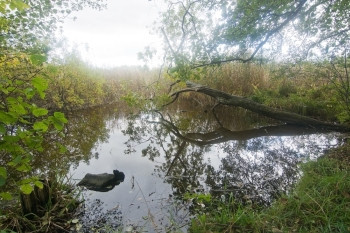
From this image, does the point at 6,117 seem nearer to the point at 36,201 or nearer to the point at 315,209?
the point at 36,201

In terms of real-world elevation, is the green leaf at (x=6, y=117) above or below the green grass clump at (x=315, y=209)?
above

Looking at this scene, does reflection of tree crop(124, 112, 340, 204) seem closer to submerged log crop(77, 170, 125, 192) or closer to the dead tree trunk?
the dead tree trunk

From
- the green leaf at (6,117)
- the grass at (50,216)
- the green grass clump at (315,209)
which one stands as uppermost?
the green leaf at (6,117)

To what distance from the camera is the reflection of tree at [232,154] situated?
3555 millimetres

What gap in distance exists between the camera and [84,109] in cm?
1112

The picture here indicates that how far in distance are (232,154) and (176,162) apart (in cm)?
122

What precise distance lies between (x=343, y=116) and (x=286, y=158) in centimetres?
233

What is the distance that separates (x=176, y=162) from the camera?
4.76 m

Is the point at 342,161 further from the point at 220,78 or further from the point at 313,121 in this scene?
the point at 220,78

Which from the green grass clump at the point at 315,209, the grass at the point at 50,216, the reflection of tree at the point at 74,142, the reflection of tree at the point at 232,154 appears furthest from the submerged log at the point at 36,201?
the green grass clump at the point at 315,209

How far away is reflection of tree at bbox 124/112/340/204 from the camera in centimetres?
355

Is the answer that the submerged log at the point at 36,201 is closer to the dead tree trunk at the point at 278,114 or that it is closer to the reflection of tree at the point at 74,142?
the reflection of tree at the point at 74,142

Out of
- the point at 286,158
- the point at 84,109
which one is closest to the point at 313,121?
the point at 286,158

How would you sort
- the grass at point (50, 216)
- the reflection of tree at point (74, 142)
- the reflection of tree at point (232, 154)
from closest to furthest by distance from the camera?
1. the grass at point (50, 216)
2. the reflection of tree at point (232, 154)
3. the reflection of tree at point (74, 142)
